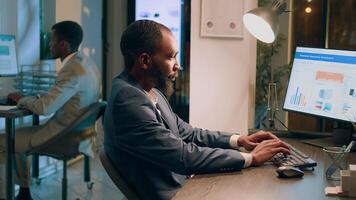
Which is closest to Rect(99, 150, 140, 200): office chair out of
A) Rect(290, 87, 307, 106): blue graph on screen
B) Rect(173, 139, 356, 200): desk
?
Rect(173, 139, 356, 200): desk

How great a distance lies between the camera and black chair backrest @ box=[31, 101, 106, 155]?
11.2ft

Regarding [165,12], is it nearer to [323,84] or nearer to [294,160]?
[323,84]

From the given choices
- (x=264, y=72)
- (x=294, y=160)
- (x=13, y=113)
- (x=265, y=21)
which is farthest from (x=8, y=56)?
(x=294, y=160)

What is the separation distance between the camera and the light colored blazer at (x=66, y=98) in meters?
3.42

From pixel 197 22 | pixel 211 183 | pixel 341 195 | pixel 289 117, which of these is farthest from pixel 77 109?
pixel 341 195

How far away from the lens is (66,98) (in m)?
3.47

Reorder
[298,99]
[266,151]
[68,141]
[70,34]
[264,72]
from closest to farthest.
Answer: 1. [266,151]
2. [298,99]
3. [68,141]
4. [264,72]
5. [70,34]

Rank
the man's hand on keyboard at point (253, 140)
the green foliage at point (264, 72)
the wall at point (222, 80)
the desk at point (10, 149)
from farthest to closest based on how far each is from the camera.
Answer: the green foliage at point (264, 72) < the desk at point (10, 149) < the wall at point (222, 80) < the man's hand on keyboard at point (253, 140)

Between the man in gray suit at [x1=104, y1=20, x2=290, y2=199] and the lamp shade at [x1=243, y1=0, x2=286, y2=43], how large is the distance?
61 centimetres

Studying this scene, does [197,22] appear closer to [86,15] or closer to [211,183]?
[211,183]

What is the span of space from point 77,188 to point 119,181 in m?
2.48

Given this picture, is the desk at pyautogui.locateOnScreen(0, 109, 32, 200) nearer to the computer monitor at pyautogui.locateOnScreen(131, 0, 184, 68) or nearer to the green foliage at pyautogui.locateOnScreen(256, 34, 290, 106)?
the green foliage at pyautogui.locateOnScreen(256, 34, 290, 106)

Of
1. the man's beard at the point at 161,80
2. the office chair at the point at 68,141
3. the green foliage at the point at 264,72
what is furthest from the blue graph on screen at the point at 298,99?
the office chair at the point at 68,141

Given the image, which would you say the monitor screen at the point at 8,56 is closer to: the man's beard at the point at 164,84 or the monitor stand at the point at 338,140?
the man's beard at the point at 164,84
